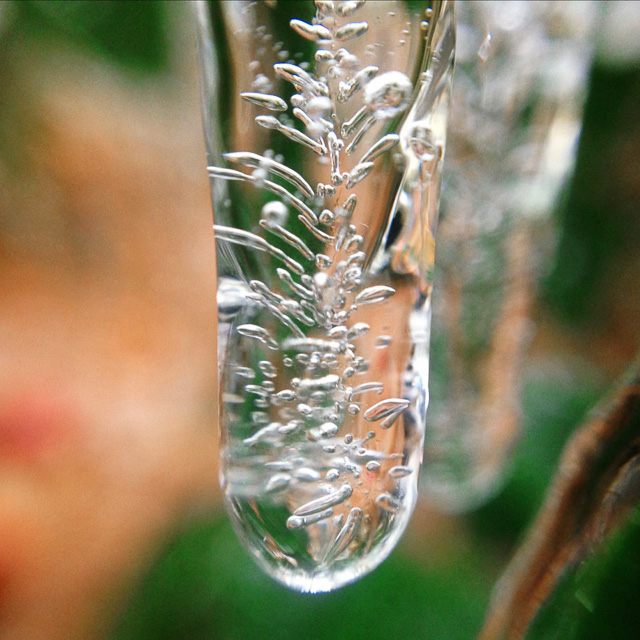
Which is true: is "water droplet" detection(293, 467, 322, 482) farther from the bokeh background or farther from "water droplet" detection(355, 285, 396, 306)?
the bokeh background

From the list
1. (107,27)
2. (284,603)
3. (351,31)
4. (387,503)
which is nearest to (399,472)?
(387,503)

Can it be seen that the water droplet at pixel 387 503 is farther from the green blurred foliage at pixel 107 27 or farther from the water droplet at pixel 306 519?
the green blurred foliage at pixel 107 27

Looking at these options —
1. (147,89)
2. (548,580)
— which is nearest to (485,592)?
(548,580)

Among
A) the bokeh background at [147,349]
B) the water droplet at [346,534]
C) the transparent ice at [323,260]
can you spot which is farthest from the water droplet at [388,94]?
the bokeh background at [147,349]

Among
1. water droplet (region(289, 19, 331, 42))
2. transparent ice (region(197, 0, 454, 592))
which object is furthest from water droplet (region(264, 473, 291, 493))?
water droplet (region(289, 19, 331, 42))

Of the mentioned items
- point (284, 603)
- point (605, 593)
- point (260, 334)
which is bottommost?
point (284, 603)

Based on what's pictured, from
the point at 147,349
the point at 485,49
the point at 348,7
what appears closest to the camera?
the point at 348,7

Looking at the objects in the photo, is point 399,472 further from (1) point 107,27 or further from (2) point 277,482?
(1) point 107,27
